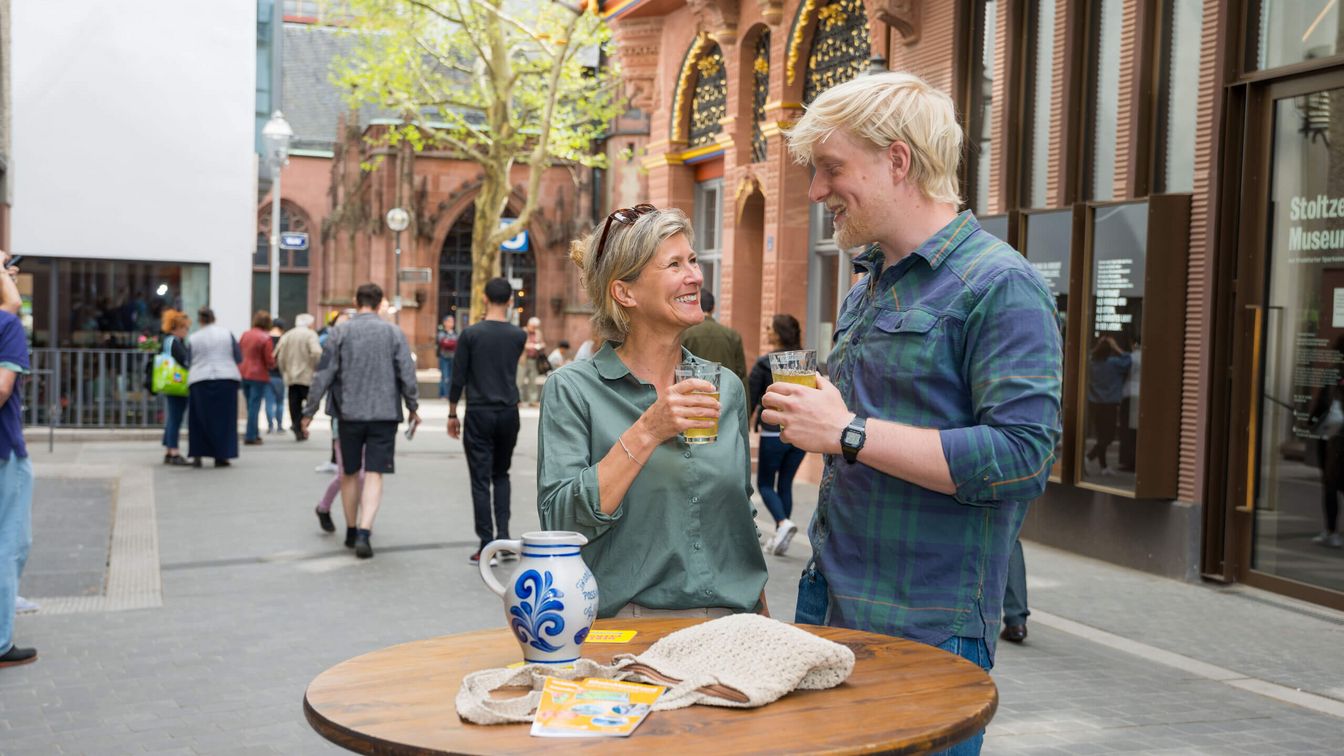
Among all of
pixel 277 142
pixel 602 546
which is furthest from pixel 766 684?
pixel 277 142

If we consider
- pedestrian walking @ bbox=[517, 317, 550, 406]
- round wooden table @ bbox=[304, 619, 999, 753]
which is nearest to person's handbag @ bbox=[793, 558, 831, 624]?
round wooden table @ bbox=[304, 619, 999, 753]

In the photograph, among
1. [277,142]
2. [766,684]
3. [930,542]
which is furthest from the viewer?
[277,142]

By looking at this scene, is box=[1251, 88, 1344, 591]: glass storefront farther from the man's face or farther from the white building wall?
the white building wall

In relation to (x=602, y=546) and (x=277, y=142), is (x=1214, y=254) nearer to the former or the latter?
(x=602, y=546)

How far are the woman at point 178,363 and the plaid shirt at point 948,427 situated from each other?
50.4 ft

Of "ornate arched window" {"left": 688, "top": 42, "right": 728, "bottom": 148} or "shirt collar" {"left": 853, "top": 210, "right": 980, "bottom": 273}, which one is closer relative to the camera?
"shirt collar" {"left": 853, "top": 210, "right": 980, "bottom": 273}

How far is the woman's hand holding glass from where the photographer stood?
284cm

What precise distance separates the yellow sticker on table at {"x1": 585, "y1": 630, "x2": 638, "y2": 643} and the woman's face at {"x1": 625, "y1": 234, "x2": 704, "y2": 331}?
76 cm

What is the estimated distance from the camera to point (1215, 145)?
9633mm

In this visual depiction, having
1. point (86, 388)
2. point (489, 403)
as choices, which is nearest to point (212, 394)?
point (86, 388)

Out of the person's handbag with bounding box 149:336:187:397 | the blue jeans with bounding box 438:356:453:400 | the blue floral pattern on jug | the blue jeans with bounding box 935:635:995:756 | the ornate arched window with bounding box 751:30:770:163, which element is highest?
the ornate arched window with bounding box 751:30:770:163

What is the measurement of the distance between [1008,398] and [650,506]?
0.92m

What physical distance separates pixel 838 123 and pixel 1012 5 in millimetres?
10097

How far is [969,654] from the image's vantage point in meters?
2.77
